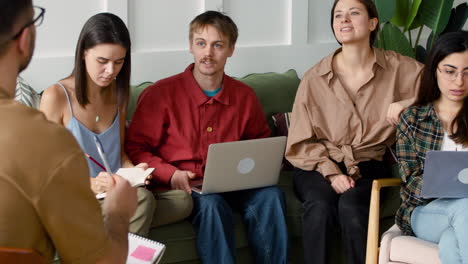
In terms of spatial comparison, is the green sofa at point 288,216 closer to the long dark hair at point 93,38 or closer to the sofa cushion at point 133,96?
the sofa cushion at point 133,96

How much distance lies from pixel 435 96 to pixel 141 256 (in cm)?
136

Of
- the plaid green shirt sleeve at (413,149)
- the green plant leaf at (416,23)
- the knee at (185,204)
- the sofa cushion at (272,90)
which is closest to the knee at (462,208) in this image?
the plaid green shirt sleeve at (413,149)

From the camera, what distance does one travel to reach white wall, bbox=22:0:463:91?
121 inches

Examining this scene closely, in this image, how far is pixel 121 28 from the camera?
2.61m

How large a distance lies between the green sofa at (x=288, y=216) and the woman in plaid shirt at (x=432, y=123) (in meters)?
0.34

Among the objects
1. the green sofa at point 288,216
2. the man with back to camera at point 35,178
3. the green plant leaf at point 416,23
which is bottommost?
the green sofa at point 288,216

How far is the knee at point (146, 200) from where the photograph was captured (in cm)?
246

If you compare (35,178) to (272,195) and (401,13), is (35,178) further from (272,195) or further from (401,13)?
(401,13)

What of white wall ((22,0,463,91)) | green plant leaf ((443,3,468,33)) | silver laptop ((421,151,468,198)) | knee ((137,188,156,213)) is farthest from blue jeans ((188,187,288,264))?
green plant leaf ((443,3,468,33))

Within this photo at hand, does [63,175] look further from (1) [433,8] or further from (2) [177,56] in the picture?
(1) [433,8]

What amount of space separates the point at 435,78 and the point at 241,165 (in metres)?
0.80

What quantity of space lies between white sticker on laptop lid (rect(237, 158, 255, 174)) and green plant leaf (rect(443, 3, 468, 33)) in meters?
1.76

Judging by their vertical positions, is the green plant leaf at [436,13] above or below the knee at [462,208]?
above

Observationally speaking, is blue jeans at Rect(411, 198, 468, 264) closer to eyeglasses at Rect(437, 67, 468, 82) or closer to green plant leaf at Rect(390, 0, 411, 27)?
eyeglasses at Rect(437, 67, 468, 82)
